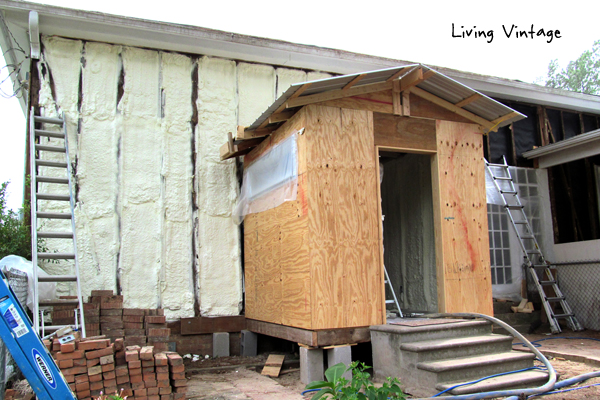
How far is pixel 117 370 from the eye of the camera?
4.95m

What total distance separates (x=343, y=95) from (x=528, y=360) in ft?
12.5

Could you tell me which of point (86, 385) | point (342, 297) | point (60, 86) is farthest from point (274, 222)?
point (60, 86)

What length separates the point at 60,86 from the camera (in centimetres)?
757

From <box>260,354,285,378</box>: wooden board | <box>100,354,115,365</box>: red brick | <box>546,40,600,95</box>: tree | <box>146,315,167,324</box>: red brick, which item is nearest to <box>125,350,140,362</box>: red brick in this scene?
<box>100,354,115,365</box>: red brick

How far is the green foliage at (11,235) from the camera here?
6.72 meters

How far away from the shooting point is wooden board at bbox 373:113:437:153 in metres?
6.36

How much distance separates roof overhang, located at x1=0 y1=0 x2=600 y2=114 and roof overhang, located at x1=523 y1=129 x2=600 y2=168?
1.58 m

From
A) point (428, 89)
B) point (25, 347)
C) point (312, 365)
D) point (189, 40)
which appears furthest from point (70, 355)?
point (428, 89)

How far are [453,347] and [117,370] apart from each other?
3588 millimetres

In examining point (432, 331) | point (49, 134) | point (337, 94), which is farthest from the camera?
point (49, 134)

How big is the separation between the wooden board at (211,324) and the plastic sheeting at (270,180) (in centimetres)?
162

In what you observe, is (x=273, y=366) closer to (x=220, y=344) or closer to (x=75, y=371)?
(x=220, y=344)

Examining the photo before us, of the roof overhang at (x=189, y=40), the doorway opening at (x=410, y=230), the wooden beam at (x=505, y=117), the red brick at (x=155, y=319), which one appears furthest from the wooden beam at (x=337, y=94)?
the red brick at (x=155, y=319)

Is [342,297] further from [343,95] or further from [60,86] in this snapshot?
[60,86]
